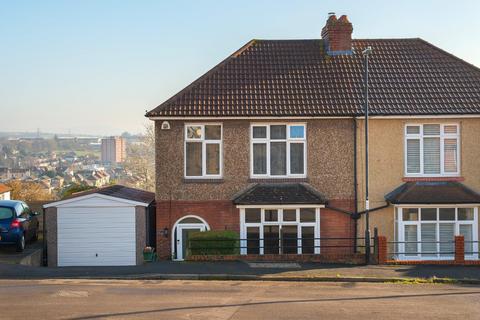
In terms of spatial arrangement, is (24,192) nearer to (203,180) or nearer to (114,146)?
(203,180)

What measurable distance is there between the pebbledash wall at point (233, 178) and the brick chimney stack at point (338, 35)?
399cm

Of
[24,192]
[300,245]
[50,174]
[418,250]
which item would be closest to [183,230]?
[300,245]

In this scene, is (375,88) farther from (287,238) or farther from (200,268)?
(200,268)

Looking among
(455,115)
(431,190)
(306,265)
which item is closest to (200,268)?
(306,265)

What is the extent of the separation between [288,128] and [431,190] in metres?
5.49

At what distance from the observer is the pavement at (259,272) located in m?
18.1

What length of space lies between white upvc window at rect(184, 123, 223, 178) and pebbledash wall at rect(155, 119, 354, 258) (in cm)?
21

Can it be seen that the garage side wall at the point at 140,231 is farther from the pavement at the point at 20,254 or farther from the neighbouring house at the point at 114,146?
the neighbouring house at the point at 114,146

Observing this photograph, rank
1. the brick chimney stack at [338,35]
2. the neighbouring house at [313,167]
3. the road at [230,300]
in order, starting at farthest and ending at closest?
the brick chimney stack at [338,35] < the neighbouring house at [313,167] < the road at [230,300]

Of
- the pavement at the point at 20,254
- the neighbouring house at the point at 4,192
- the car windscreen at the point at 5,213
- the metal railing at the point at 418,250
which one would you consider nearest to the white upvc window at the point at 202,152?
the pavement at the point at 20,254

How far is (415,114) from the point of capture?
2373 cm

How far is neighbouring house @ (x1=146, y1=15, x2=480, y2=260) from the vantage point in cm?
2367

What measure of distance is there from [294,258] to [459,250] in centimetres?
530

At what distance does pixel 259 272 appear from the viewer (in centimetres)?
1894
